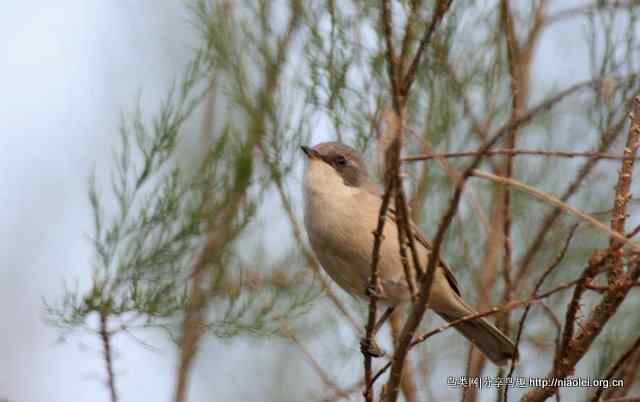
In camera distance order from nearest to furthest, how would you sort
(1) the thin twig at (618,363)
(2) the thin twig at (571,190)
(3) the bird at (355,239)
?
1. (1) the thin twig at (618,363)
2. (2) the thin twig at (571,190)
3. (3) the bird at (355,239)

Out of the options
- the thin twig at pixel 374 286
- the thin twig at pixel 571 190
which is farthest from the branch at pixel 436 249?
the thin twig at pixel 571 190

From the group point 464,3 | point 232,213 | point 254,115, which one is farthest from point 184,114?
point 464,3

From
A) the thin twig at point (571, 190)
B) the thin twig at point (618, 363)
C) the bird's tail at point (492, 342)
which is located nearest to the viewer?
the thin twig at point (618, 363)

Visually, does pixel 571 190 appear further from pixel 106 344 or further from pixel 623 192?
pixel 106 344

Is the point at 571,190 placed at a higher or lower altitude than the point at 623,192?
higher

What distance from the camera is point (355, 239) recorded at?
14.7 feet

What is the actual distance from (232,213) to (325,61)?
135 centimetres

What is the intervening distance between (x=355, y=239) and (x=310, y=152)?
576 mm

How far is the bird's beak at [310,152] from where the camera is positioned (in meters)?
4.64

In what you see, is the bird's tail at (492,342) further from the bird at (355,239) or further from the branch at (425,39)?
the branch at (425,39)

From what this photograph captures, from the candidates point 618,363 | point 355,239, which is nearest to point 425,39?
point 618,363

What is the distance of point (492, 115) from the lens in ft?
17.9

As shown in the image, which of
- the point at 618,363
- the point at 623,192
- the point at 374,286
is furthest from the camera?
the point at 374,286

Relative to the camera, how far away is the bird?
4.51 meters
